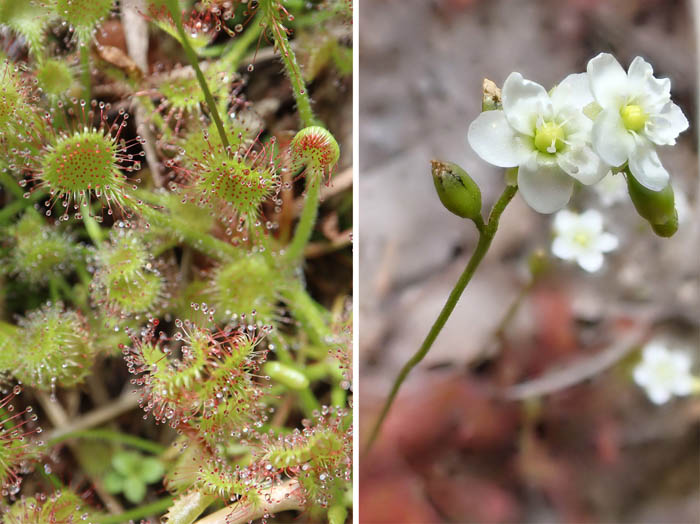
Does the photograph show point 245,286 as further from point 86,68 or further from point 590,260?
point 590,260

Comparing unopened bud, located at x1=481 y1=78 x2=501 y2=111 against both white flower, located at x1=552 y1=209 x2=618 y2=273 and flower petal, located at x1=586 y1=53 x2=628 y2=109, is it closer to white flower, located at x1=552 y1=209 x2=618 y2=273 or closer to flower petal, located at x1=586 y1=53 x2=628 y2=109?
flower petal, located at x1=586 y1=53 x2=628 y2=109

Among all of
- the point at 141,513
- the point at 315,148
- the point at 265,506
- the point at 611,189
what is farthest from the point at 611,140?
the point at 141,513

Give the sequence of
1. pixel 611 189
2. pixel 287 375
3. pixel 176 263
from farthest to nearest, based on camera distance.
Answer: pixel 611 189 → pixel 176 263 → pixel 287 375

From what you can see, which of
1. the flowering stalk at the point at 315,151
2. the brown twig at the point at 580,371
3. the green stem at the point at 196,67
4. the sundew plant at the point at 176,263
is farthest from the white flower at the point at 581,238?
the green stem at the point at 196,67

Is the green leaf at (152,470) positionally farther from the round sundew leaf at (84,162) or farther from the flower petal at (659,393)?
the flower petal at (659,393)

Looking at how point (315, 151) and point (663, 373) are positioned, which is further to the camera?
point (663, 373)

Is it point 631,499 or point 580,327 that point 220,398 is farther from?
point 631,499
